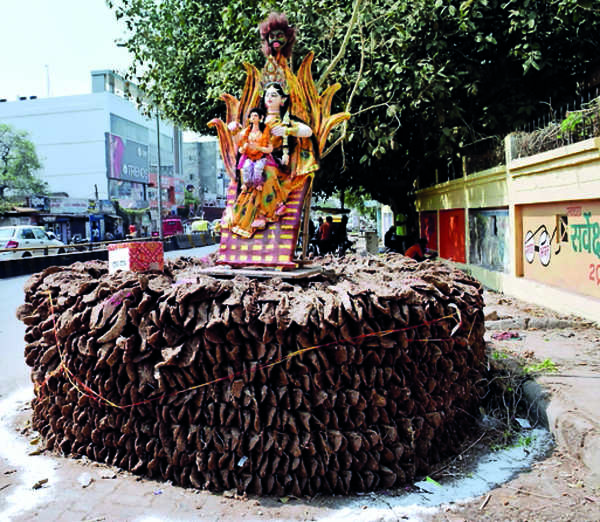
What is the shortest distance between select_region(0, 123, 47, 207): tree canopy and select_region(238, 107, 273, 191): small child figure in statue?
105ft

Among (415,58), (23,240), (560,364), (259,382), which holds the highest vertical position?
(415,58)

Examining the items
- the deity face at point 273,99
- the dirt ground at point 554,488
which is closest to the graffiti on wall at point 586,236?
the dirt ground at point 554,488

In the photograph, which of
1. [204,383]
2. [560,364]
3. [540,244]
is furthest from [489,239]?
[204,383]

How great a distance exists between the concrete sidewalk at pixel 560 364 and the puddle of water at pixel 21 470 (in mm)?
3691

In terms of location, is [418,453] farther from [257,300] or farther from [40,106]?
[40,106]

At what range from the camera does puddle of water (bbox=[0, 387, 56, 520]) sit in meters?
3.28

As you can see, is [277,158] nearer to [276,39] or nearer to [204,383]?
[276,39]

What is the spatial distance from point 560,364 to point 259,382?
135 inches

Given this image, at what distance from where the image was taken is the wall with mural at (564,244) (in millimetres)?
6914

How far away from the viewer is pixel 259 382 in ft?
11.5

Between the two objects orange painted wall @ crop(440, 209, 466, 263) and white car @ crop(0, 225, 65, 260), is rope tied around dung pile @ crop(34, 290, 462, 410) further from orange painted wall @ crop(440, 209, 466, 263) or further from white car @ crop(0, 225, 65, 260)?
white car @ crop(0, 225, 65, 260)

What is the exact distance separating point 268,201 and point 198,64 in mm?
9776

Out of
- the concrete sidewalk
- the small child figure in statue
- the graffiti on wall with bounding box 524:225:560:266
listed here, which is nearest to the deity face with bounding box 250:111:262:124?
the small child figure in statue

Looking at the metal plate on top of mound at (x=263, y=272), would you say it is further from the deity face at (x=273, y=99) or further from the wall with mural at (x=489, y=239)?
the wall with mural at (x=489, y=239)
